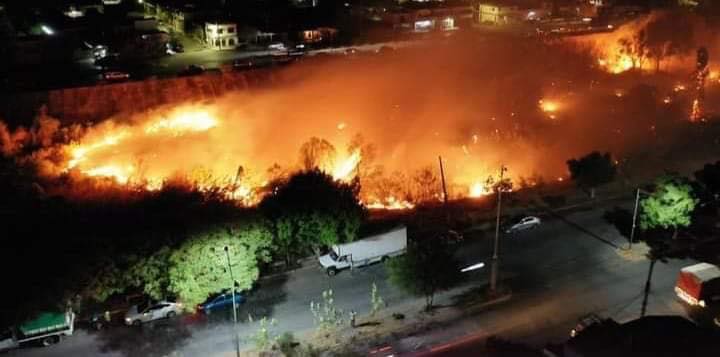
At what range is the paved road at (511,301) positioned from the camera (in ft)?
56.9

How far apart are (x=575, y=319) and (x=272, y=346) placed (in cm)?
828

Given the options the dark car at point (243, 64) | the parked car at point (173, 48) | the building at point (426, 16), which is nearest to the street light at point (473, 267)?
the dark car at point (243, 64)

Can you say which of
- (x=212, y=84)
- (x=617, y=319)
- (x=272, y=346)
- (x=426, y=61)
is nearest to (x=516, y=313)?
(x=617, y=319)

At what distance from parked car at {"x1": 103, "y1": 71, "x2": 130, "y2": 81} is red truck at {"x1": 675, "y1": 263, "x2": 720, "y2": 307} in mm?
30895

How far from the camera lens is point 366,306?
18.7 metres

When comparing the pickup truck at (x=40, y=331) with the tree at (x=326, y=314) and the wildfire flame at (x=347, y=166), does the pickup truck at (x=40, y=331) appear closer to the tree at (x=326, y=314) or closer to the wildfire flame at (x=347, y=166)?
the tree at (x=326, y=314)

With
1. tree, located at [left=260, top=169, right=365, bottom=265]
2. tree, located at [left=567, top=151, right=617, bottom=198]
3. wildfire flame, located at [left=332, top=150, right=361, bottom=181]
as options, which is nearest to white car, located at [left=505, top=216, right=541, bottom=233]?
tree, located at [left=567, top=151, right=617, bottom=198]

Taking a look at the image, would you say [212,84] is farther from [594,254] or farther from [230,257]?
[594,254]

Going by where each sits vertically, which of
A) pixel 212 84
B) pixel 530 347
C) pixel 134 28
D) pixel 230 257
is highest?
pixel 134 28

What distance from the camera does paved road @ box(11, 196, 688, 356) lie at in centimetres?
1733

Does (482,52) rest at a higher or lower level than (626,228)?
higher

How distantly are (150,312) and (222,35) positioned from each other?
30.3m

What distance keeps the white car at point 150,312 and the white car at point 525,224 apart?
11608 mm

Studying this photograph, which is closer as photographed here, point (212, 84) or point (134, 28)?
point (212, 84)
